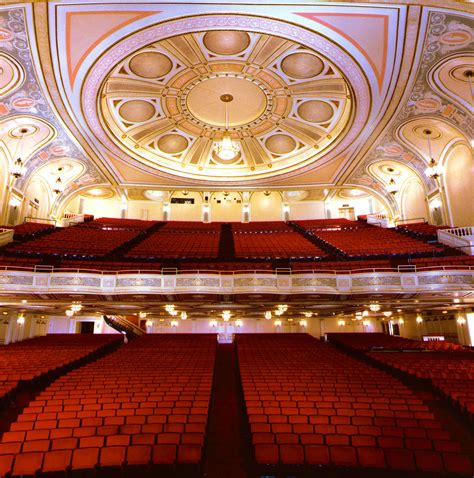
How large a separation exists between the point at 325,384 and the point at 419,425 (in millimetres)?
1781

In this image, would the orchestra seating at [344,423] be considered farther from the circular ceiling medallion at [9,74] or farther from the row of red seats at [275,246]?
the circular ceiling medallion at [9,74]

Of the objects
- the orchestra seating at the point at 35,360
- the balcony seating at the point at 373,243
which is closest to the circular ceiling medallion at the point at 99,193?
the orchestra seating at the point at 35,360

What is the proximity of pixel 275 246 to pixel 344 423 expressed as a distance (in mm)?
10614

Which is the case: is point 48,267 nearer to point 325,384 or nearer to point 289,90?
point 325,384

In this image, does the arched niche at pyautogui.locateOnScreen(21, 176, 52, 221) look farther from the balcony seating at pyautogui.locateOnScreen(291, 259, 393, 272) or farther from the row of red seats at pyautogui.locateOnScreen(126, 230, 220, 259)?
the balcony seating at pyautogui.locateOnScreen(291, 259, 393, 272)

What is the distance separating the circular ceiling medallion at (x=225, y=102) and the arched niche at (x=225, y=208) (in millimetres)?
7120

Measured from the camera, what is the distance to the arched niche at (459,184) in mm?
12188

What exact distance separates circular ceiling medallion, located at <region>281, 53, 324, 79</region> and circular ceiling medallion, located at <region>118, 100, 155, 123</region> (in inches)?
214

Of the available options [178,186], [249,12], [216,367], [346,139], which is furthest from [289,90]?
[216,367]

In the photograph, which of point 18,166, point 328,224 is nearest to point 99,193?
point 18,166

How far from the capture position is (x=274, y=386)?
577 cm

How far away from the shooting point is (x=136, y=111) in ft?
43.8

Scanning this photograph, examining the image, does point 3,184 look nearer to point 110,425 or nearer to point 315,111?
point 110,425

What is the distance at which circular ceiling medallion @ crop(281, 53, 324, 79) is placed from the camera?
34.6ft
